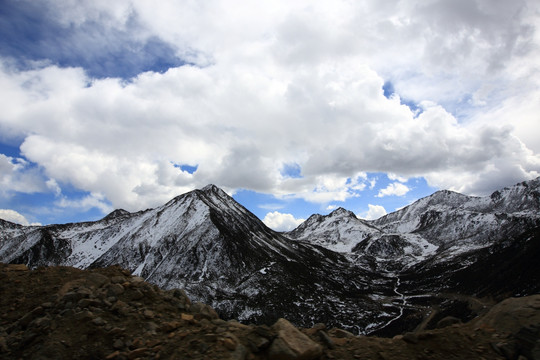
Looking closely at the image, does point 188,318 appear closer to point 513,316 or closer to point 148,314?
point 148,314

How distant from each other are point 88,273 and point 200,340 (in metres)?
11.8

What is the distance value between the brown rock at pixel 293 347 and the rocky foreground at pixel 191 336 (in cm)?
4

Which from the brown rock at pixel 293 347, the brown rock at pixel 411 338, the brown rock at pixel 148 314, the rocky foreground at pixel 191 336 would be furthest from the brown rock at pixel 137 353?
the brown rock at pixel 411 338

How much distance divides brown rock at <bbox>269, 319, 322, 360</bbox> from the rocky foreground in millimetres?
37

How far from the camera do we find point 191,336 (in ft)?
47.1

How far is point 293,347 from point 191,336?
4.69 meters

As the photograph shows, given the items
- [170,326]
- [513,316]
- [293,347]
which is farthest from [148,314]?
[513,316]

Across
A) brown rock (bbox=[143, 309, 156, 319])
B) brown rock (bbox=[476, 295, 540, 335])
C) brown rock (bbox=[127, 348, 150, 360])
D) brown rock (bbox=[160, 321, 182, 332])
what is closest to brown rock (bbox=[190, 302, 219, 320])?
brown rock (bbox=[160, 321, 182, 332])

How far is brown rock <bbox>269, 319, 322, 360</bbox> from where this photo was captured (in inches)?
507

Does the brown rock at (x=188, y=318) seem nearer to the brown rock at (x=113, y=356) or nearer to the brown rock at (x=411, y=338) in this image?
the brown rock at (x=113, y=356)

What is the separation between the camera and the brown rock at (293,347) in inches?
507

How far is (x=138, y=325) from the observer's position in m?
15.5

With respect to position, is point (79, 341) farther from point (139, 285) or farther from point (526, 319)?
point (526, 319)

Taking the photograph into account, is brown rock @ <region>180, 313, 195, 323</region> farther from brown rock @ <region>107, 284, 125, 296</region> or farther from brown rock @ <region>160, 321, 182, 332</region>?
brown rock @ <region>107, 284, 125, 296</region>
